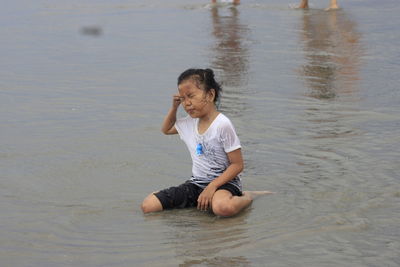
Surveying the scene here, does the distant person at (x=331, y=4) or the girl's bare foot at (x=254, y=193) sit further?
the distant person at (x=331, y=4)

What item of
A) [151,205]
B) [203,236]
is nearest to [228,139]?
→ [151,205]

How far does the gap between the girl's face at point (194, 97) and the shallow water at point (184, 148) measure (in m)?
0.64

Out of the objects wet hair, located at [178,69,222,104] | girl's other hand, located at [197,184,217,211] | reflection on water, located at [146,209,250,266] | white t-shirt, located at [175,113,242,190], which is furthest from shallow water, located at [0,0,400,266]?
wet hair, located at [178,69,222,104]

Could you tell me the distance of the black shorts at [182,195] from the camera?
4.54 m

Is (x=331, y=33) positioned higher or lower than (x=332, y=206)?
higher

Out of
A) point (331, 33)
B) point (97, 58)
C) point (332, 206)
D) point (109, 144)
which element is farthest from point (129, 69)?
point (332, 206)

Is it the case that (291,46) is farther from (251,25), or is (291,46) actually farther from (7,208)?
(7,208)

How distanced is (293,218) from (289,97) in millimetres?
3203

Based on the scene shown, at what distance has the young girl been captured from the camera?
4.49 m

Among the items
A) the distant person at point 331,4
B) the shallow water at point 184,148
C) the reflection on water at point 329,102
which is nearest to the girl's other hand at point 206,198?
the shallow water at point 184,148

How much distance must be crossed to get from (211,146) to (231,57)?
17.3 feet

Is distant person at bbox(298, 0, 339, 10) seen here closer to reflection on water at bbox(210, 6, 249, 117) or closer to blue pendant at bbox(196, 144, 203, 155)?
reflection on water at bbox(210, 6, 249, 117)

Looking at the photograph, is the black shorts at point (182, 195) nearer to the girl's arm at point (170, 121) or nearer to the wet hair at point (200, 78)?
the girl's arm at point (170, 121)

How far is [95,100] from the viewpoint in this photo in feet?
24.4
